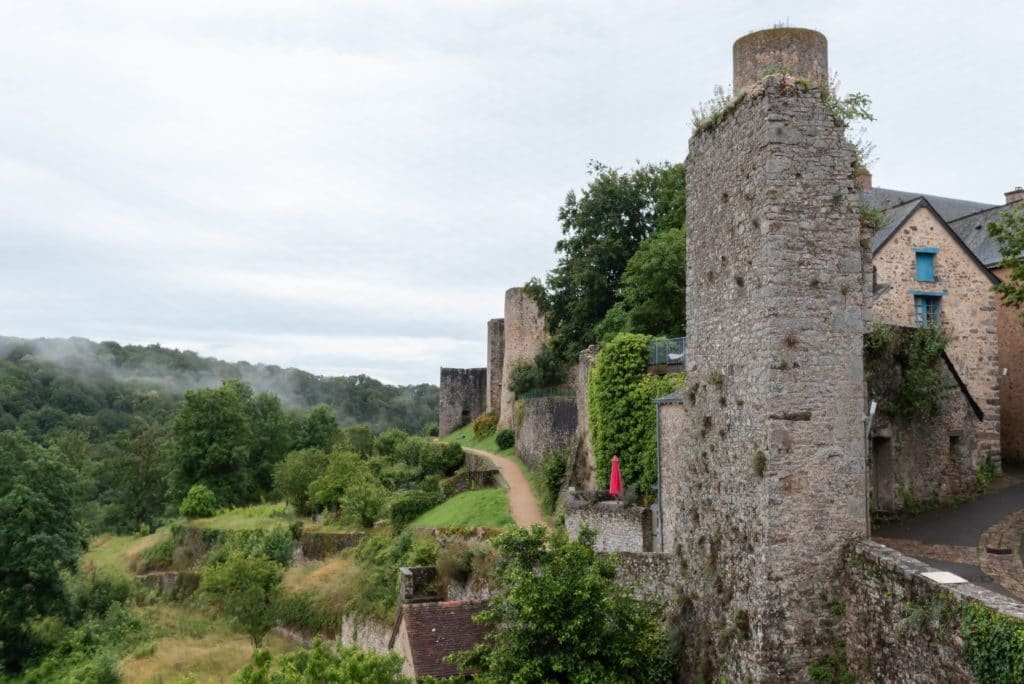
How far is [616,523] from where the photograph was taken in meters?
16.3

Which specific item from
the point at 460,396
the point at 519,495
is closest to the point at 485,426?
the point at 460,396

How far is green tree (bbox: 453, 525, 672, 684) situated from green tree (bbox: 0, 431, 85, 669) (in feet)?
76.7

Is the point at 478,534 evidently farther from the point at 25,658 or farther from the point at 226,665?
the point at 25,658

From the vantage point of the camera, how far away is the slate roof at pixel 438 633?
12.7 metres

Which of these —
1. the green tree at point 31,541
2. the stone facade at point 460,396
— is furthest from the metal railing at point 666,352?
the stone facade at point 460,396

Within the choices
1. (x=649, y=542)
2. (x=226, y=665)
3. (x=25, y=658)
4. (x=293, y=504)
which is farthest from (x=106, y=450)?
(x=649, y=542)

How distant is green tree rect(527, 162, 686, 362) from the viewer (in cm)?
2856

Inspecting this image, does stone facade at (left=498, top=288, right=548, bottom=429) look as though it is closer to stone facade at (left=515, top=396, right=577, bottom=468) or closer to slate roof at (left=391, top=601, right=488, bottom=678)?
stone facade at (left=515, top=396, right=577, bottom=468)

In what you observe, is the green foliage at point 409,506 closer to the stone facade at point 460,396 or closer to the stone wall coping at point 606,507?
the stone wall coping at point 606,507

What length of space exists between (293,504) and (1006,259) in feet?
107

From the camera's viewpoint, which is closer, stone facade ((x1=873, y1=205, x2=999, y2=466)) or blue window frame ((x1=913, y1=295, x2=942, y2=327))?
stone facade ((x1=873, y1=205, x2=999, y2=466))

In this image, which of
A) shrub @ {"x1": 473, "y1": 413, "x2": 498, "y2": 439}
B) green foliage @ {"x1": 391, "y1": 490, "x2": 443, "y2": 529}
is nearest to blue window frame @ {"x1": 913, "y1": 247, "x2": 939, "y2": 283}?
green foliage @ {"x1": 391, "y1": 490, "x2": 443, "y2": 529}

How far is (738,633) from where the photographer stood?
817 centimetres

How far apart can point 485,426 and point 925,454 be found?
1165 inches
